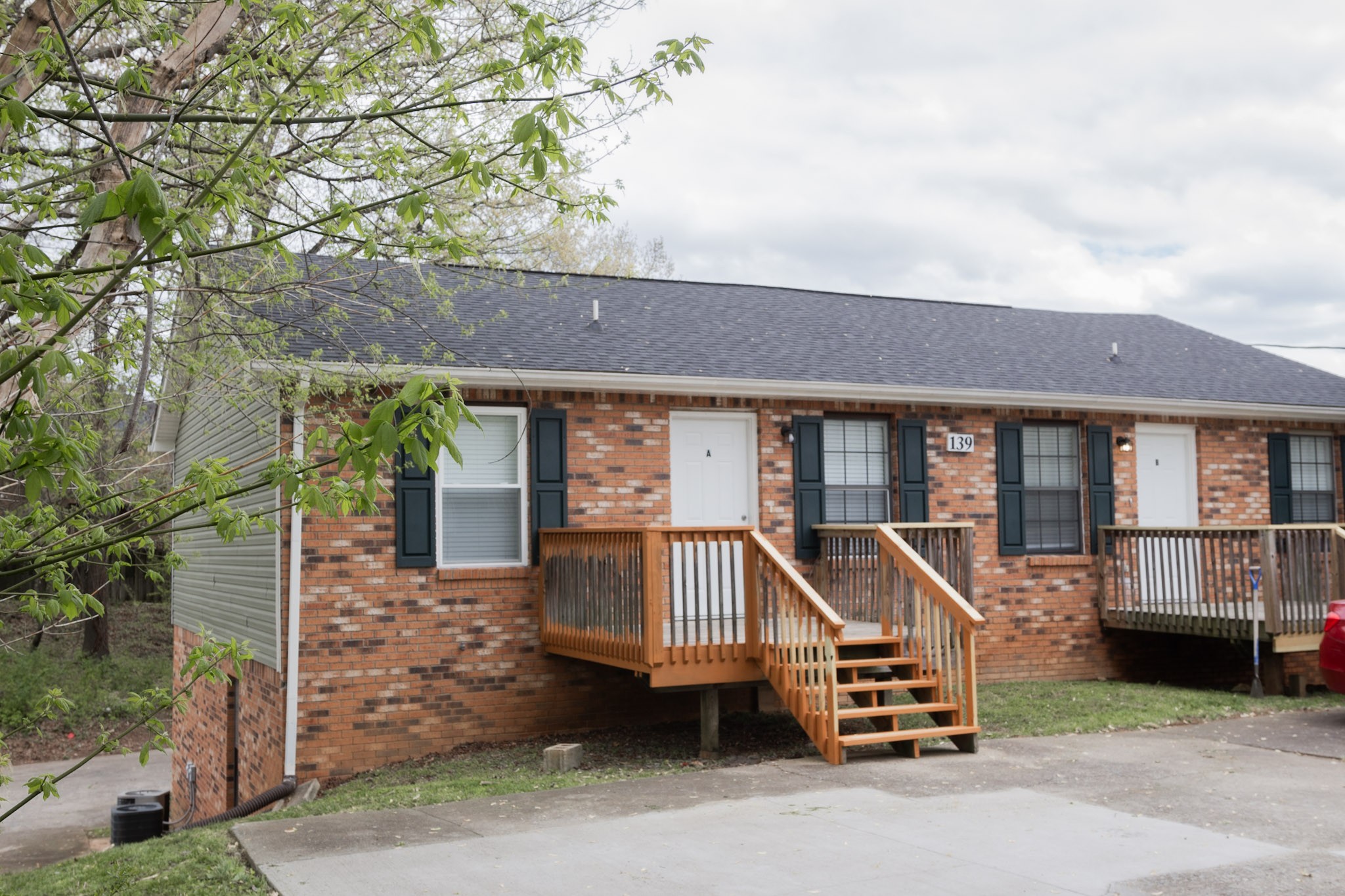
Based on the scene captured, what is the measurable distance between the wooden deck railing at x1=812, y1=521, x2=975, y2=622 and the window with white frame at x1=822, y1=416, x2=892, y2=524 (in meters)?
0.60

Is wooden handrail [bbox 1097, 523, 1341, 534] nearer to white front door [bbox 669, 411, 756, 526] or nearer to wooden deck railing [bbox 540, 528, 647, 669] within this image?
white front door [bbox 669, 411, 756, 526]

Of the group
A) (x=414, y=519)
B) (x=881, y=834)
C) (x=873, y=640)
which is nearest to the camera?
(x=881, y=834)

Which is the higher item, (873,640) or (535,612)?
(535,612)

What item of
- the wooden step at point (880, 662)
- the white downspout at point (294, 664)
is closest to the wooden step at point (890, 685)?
the wooden step at point (880, 662)

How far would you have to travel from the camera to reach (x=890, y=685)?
369 inches

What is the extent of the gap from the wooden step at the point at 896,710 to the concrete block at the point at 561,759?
219 centimetres

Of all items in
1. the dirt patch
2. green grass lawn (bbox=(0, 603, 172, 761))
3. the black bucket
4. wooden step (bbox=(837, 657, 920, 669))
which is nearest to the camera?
wooden step (bbox=(837, 657, 920, 669))

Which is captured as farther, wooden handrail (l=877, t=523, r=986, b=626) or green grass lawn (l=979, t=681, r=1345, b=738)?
green grass lawn (l=979, t=681, r=1345, b=738)

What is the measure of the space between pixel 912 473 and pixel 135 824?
8725mm

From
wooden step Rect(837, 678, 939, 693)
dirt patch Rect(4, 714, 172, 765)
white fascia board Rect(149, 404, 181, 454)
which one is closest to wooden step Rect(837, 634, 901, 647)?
wooden step Rect(837, 678, 939, 693)

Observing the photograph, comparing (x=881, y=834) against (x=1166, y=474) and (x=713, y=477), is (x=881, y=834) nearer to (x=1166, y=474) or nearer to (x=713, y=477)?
(x=713, y=477)

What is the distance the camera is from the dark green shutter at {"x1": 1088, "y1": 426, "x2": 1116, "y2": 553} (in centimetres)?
1362

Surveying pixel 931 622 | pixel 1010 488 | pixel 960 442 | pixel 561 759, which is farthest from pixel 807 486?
pixel 561 759

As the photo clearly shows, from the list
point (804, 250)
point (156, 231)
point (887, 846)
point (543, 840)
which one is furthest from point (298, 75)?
point (804, 250)
